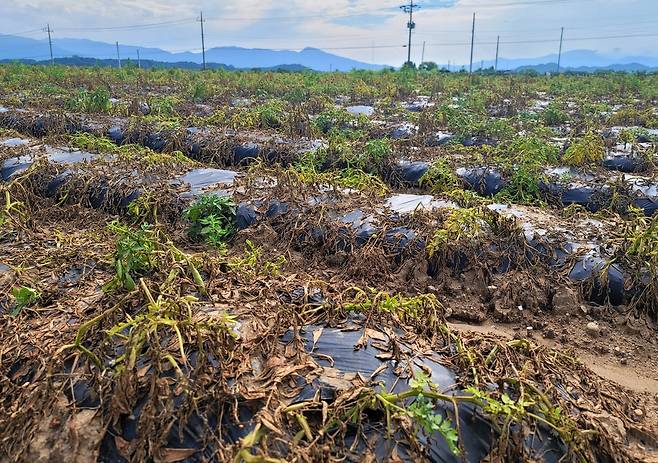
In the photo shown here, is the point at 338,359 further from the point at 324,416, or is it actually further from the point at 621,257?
the point at 621,257

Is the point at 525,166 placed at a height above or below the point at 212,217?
above

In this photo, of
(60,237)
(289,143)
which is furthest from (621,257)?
(289,143)

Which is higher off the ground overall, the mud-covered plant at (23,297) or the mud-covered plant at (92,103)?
the mud-covered plant at (92,103)

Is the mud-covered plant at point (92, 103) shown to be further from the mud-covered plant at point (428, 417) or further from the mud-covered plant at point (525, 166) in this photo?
the mud-covered plant at point (428, 417)

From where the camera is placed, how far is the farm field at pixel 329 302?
1.83 m

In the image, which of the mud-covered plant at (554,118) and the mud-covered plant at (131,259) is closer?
the mud-covered plant at (131,259)

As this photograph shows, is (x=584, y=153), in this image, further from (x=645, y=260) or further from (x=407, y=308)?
(x=407, y=308)

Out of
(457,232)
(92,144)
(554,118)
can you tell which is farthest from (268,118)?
(457,232)

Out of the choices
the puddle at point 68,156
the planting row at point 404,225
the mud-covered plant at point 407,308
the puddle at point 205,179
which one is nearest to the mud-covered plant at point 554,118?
the planting row at point 404,225

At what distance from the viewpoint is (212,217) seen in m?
4.71


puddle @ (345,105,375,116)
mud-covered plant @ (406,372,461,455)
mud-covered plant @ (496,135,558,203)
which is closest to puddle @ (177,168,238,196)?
mud-covered plant @ (496,135,558,203)

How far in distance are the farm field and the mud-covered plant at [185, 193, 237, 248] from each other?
0.11 ft

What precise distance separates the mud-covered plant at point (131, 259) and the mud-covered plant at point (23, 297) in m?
0.50

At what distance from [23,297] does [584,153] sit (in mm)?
6666
